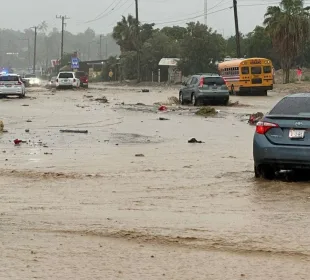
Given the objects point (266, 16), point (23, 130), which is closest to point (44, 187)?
point (23, 130)

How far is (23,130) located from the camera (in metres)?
23.3

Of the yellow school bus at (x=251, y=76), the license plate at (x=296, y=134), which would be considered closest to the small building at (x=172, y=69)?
the yellow school bus at (x=251, y=76)

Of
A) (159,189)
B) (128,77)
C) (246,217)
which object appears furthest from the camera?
(128,77)

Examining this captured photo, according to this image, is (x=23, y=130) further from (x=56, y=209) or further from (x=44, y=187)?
(x=56, y=209)

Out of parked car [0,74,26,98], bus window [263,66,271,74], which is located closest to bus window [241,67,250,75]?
bus window [263,66,271,74]

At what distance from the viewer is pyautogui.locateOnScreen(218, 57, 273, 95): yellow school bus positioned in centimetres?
4925

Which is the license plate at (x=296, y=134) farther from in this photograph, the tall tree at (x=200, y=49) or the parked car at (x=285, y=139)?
the tall tree at (x=200, y=49)

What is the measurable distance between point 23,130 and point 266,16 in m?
49.1

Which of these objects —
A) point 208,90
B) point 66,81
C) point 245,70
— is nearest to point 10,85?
point 245,70

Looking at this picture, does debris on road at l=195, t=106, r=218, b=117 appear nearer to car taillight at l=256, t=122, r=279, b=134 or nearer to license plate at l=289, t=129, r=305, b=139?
car taillight at l=256, t=122, r=279, b=134

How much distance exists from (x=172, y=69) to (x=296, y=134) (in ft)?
256

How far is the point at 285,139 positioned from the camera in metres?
11.5

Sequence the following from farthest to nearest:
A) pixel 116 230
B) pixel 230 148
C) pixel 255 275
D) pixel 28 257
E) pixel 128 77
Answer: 1. pixel 128 77
2. pixel 230 148
3. pixel 116 230
4. pixel 28 257
5. pixel 255 275

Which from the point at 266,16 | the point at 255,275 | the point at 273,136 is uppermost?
the point at 266,16
